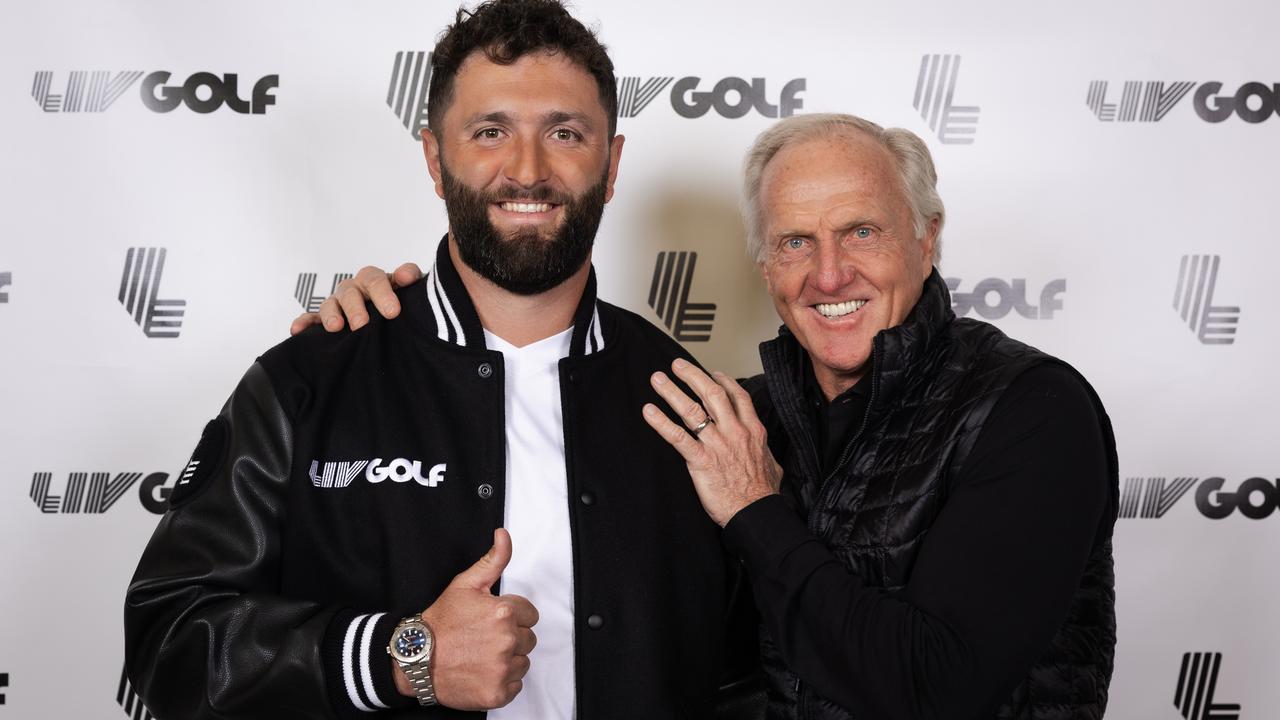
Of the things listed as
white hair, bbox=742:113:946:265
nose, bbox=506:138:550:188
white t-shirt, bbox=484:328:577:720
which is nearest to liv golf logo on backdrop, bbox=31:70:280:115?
nose, bbox=506:138:550:188

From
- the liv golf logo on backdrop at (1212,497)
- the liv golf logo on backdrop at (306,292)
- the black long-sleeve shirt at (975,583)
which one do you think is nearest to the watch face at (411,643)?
the black long-sleeve shirt at (975,583)

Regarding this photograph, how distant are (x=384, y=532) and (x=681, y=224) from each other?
1250 millimetres

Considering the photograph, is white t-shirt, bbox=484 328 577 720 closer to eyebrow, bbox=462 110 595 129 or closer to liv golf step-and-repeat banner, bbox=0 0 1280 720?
eyebrow, bbox=462 110 595 129

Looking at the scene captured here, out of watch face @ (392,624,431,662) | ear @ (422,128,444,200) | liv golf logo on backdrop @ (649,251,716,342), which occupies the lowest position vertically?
watch face @ (392,624,431,662)

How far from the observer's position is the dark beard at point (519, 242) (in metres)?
1.69

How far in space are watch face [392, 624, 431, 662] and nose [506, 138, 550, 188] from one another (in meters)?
0.72

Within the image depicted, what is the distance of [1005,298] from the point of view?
2.59 meters

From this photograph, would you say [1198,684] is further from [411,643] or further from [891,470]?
[411,643]

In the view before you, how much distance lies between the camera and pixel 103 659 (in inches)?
96.5

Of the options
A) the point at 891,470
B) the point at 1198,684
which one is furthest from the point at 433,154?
the point at 1198,684

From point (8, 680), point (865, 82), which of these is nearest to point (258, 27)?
point (865, 82)

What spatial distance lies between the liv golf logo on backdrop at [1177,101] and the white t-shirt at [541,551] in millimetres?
1705

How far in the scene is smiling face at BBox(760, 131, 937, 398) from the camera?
175 cm

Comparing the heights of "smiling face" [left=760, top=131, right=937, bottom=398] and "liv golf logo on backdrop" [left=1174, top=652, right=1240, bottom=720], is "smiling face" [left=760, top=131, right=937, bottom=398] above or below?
above
